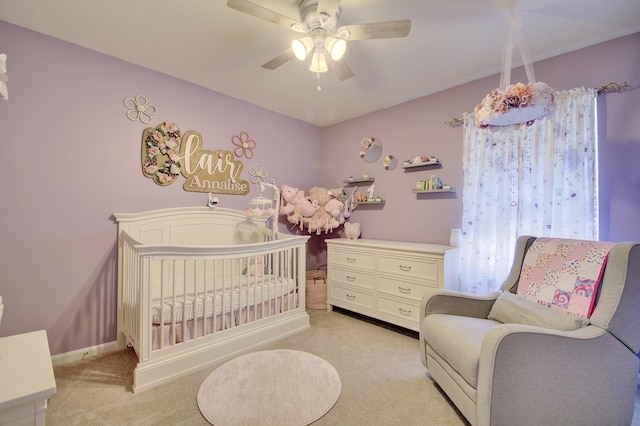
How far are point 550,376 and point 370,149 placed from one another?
9.19 ft

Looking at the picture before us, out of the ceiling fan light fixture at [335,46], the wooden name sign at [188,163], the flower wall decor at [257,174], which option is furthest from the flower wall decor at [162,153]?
the ceiling fan light fixture at [335,46]

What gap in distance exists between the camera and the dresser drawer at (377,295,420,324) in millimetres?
2533

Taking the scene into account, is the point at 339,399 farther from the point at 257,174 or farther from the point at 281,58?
the point at 257,174

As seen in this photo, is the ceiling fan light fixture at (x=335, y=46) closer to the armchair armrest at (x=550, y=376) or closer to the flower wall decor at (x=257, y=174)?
the armchair armrest at (x=550, y=376)

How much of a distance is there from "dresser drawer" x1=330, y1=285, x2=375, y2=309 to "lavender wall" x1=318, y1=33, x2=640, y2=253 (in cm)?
81

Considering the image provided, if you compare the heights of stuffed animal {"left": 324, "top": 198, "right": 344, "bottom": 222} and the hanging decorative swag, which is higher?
the hanging decorative swag

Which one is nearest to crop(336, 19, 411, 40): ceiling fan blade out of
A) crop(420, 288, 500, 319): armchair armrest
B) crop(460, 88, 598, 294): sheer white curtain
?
crop(460, 88, 598, 294): sheer white curtain

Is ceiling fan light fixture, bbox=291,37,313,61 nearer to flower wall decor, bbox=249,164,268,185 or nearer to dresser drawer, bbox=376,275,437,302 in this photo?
flower wall decor, bbox=249,164,268,185

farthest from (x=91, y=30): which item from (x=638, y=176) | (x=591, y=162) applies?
(x=638, y=176)

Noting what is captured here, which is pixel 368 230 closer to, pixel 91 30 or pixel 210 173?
pixel 210 173

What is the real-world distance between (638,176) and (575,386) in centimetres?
161

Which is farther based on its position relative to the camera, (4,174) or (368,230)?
(368,230)

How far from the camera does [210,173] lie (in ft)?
9.54

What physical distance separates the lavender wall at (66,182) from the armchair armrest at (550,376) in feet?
9.08
